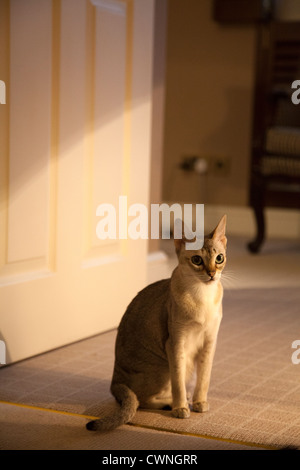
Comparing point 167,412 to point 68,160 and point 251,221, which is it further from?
point 251,221

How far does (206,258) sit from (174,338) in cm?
19

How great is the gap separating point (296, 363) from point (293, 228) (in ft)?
9.56

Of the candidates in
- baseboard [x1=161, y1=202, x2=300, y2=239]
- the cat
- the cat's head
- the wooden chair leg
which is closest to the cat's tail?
the cat

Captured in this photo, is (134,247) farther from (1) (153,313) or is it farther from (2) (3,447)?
(2) (3,447)

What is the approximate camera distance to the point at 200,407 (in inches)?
68.8

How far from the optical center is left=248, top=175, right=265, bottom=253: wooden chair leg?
430cm

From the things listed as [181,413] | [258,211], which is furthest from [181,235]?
[258,211]

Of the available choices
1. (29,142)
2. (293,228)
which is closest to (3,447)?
(29,142)

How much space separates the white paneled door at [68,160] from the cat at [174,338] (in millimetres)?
438

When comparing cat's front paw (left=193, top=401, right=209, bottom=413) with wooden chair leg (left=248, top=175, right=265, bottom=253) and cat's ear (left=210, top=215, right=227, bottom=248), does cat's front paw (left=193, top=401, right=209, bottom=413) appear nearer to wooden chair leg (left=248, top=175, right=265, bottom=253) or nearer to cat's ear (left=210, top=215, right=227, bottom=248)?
cat's ear (left=210, top=215, right=227, bottom=248)

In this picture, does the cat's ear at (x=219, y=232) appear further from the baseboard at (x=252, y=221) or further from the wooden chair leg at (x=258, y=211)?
the baseboard at (x=252, y=221)

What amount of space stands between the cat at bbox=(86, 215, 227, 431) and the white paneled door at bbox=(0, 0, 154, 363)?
438 mm

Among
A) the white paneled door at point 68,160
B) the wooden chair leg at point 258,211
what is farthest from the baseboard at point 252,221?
the white paneled door at point 68,160

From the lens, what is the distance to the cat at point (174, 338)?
1.65m
